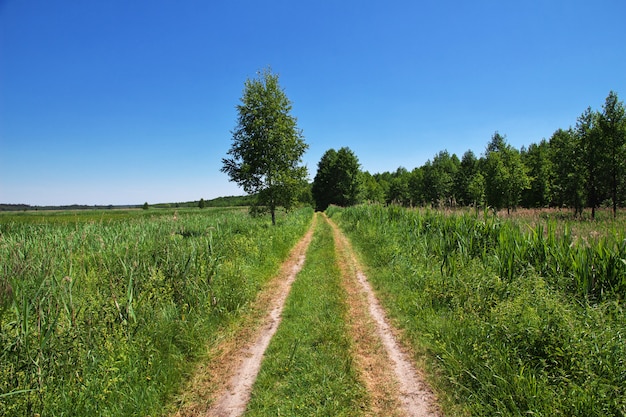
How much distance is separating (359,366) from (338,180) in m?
55.1

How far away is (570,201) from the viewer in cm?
3784

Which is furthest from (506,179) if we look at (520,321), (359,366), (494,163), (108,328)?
(108,328)

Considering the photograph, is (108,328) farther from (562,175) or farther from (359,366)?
(562,175)

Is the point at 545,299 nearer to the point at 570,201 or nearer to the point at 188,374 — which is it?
the point at 188,374

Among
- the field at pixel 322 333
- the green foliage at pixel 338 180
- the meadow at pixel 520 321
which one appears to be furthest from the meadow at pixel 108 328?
the green foliage at pixel 338 180

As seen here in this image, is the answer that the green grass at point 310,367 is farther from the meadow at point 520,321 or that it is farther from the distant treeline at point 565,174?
the distant treeline at point 565,174

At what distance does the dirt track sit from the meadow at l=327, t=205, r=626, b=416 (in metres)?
0.32

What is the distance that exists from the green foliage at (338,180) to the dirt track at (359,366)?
48.1 metres

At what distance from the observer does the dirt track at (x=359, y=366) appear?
11.6 feet

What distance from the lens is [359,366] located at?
14.0ft

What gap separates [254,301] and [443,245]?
614 centimetres

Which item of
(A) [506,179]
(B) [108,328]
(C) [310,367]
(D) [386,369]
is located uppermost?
(A) [506,179]

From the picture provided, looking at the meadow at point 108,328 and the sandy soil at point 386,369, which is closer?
the meadow at point 108,328

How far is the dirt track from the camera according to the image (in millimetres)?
3545
